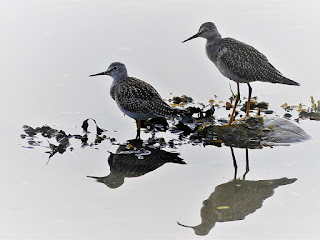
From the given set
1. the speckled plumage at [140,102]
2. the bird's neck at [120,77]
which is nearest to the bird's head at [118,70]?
the bird's neck at [120,77]

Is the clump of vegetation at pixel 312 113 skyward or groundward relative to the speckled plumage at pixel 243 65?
groundward

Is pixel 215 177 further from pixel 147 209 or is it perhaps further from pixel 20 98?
pixel 20 98

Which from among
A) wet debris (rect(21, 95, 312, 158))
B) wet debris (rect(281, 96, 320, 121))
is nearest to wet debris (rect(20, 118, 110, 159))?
wet debris (rect(21, 95, 312, 158))

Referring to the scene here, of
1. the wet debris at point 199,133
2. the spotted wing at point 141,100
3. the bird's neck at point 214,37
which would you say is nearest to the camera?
the wet debris at point 199,133

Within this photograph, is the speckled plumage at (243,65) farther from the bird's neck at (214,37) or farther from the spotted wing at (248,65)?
the bird's neck at (214,37)

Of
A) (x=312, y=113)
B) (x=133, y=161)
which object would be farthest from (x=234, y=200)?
(x=312, y=113)

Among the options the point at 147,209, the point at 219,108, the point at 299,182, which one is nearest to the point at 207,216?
the point at 147,209
